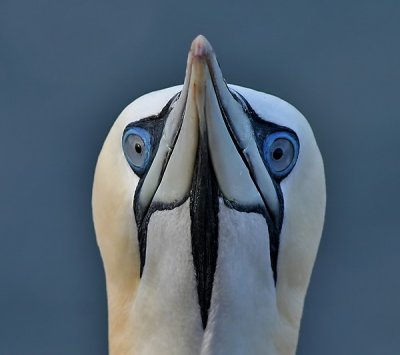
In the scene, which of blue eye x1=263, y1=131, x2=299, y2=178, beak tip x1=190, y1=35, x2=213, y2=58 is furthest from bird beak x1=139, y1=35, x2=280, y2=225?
blue eye x1=263, y1=131, x2=299, y2=178

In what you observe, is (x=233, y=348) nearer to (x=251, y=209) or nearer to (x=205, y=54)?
(x=251, y=209)

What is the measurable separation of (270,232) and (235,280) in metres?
0.26

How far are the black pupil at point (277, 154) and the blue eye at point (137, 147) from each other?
50 cm

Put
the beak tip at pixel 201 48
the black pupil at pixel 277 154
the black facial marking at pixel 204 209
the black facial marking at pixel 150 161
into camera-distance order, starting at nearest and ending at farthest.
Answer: the beak tip at pixel 201 48 → the black facial marking at pixel 204 209 → the black facial marking at pixel 150 161 → the black pupil at pixel 277 154

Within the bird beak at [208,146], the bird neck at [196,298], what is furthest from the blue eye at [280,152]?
the bird neck at [196,298]

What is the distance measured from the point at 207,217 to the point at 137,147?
1.78 ft

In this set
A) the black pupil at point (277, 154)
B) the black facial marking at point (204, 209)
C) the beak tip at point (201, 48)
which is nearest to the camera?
the beak tip at point (201, 48)

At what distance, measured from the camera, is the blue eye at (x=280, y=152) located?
6.65 m

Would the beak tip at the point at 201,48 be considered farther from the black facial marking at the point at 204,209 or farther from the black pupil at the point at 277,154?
the black pupil at the point at 277,154

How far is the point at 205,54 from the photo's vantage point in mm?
6180

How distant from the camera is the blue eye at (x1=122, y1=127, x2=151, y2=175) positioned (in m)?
6.63

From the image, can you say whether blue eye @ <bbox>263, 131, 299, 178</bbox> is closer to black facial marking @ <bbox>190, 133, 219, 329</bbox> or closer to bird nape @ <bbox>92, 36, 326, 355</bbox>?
bird nape @ <bbox>92, 36, 326, 355</bbox>

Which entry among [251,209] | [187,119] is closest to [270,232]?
[251,209]

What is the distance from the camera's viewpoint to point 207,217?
20.8ft
